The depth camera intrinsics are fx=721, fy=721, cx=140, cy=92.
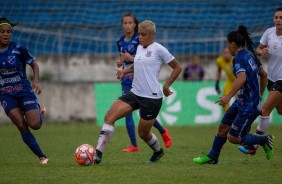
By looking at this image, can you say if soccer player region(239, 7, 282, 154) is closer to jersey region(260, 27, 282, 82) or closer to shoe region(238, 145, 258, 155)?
jersey region(260, 27, 282, 82)

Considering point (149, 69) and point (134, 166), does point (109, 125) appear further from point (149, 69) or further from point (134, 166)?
point (149, 69)

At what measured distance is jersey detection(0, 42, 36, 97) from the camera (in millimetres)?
10594

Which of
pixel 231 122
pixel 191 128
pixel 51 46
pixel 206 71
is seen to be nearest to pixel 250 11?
pixel 206 71

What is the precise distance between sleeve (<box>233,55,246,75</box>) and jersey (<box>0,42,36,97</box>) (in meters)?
3.08

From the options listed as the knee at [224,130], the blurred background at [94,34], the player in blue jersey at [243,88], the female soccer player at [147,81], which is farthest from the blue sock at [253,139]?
the blurred background at [94,34]

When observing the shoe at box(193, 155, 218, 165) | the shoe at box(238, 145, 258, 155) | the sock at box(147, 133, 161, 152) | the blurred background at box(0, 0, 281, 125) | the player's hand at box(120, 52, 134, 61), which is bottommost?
the blurred background at box(0, 0, 281, 125)

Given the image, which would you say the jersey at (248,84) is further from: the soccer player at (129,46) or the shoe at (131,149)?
the shoe at (131,149)

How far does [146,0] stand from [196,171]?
42.2 feet

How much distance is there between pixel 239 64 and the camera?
9.91 m

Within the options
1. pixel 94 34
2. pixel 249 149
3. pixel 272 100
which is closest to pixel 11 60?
pixel 249 149

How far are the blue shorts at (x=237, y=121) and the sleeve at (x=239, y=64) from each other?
632 mm

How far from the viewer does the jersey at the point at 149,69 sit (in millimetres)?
10562

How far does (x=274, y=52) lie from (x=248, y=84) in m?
2.63

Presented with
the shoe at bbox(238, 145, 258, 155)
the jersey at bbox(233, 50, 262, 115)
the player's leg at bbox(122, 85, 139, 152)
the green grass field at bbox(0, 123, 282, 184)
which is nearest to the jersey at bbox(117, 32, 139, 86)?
the player's leg at bbox(122, 85, 139, 152)
